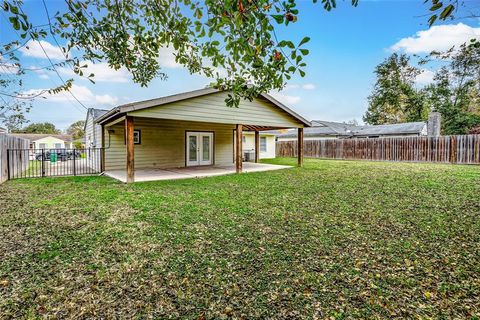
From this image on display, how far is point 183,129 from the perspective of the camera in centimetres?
1291

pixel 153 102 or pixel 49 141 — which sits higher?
pixel 49 141

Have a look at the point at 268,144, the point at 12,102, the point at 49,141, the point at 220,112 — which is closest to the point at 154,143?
the point at 220,112

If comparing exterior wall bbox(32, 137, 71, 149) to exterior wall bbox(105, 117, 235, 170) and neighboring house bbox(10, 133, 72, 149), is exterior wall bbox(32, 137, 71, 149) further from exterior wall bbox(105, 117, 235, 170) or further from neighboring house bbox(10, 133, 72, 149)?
exterior wall bbox(105, 117, 235, 170)

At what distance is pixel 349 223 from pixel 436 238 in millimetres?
1159

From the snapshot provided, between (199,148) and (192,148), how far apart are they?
399 mm

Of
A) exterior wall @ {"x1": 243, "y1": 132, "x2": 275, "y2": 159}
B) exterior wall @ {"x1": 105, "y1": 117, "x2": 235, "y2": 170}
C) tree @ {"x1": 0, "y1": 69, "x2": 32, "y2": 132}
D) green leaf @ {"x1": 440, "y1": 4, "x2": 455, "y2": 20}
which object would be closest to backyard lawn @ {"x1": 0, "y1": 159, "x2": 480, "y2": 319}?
tree @ {"x1": 0, "y1": 69, "x2": 32, "y2": 132}

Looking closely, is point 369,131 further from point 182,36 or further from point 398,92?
point 182,36

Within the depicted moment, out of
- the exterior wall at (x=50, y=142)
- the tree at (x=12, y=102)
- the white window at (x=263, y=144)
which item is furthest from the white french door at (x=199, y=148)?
the exterior wall at (x=50, y=142)

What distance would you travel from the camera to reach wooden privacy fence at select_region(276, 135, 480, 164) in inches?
550

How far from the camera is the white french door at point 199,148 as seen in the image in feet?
43.1

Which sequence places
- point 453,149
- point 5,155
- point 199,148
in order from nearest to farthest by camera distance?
point 5,155
point 199,148
point 453,149

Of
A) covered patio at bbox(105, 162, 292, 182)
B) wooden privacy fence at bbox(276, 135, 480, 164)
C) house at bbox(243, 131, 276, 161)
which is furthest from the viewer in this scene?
house at bbox(243, 131, 276, 161)

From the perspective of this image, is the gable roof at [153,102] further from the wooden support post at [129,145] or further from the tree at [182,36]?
the tree at [182,36]

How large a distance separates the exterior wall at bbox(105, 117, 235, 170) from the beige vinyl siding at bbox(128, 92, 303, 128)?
3.14 meters
